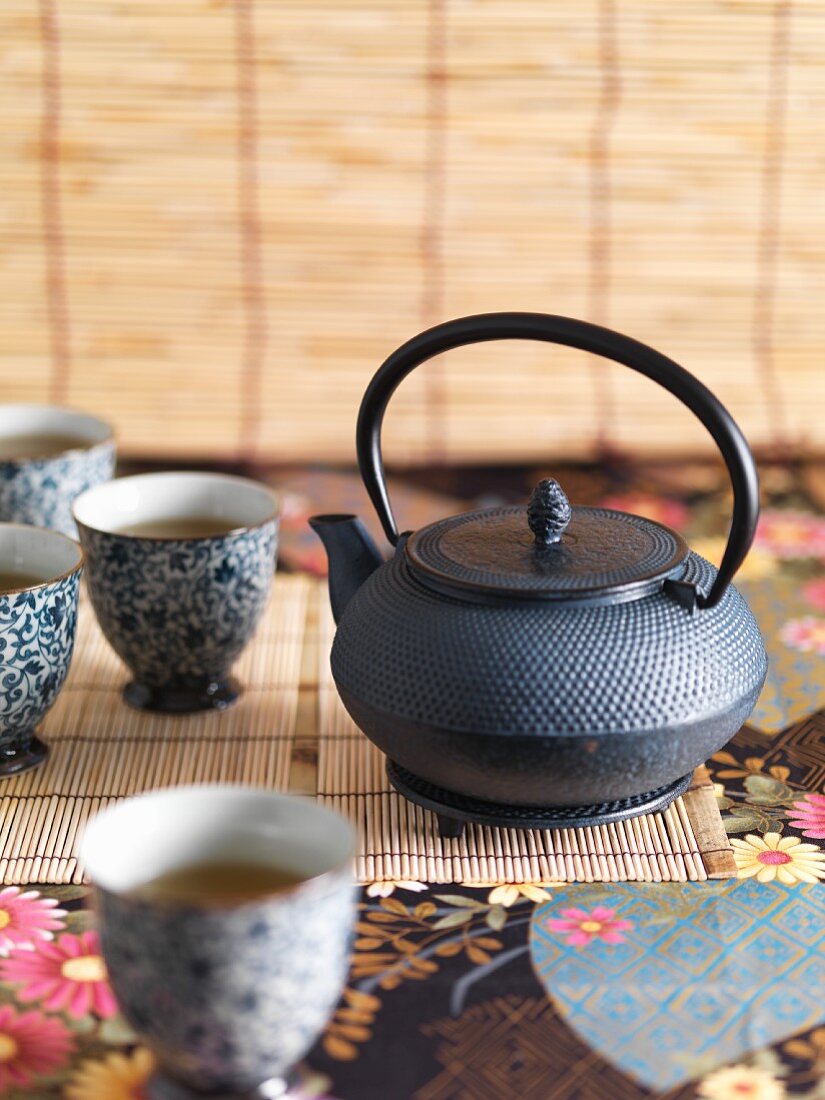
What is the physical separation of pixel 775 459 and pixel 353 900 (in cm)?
124

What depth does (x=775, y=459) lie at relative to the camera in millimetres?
1787

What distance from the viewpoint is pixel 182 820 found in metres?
0.73

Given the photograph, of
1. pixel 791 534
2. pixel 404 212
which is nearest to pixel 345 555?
pixel 791 534

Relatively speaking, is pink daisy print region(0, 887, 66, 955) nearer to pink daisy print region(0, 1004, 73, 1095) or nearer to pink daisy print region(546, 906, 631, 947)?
pink daisy print region(0, 1004, 73, 1095)

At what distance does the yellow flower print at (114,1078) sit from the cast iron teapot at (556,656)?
0.26 meters

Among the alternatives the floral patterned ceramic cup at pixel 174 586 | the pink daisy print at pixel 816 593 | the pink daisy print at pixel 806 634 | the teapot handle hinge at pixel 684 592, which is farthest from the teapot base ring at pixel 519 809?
the pink daisy print at pixel 816 593

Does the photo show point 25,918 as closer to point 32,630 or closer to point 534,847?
point 32,630

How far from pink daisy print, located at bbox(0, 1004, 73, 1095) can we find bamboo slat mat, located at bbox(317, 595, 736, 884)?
0.77 feet

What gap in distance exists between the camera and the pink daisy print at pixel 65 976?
801mm

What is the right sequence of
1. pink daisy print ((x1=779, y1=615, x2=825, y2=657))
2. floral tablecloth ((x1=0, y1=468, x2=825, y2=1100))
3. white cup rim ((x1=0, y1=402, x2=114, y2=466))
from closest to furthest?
floral tablecloth ((x1=0, y1=468, x2=825, y2=1100))
pink daisy print ((x1=779, y1=615, x2=825, y2=657))
white cup rim ((x1=0, y1=402, x2=114, y2=466))

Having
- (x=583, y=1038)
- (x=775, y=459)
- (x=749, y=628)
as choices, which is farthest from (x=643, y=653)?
(x=775, y=459)

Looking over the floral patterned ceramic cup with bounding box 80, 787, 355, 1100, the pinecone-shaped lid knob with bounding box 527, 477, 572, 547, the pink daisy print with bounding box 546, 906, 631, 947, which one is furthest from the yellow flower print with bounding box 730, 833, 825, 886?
the floral patterned ceramic cup with bounding box 80, 787, 355, 1100

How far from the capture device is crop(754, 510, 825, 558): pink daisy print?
151 cm

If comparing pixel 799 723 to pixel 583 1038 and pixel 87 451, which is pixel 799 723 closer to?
pixel 583 1038
